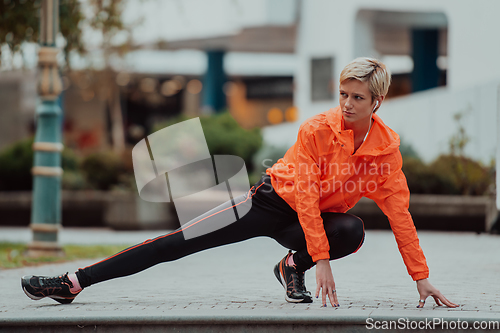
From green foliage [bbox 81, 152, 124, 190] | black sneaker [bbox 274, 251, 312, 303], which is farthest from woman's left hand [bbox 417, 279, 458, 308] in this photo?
green foliage [bbox 81, 152, 124, 190]

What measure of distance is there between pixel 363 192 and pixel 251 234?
692 millimetres

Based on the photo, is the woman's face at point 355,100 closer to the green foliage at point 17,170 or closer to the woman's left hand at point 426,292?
the woman's left hand at point 426,292

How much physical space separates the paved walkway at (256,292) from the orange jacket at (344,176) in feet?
1.13

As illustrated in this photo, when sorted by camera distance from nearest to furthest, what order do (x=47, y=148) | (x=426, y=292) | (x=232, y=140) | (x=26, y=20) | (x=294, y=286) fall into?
(x=426, y=292) → (x=294, y=286) → (x=47, y=148) → (x=26, y=20) → (x=232, y=140)

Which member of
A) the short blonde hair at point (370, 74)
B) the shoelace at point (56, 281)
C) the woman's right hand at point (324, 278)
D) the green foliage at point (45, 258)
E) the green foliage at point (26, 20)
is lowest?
the green foliage at point (45, 258)

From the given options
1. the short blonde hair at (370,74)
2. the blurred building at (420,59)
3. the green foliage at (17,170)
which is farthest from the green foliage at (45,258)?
the blurred building at (420,59)

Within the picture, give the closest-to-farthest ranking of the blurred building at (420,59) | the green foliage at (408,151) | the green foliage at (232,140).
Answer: the blurred building at (420,59), the green foliage at (408,151), the green foliage at (232,140)

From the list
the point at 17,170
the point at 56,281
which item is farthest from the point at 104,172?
the point at 56,281

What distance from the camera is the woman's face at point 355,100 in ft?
10.4

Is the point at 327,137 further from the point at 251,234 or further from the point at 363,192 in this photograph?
the point at 251,234

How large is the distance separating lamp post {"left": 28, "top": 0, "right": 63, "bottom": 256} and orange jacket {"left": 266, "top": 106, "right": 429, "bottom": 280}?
4163mm

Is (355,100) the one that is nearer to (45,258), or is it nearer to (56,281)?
(56,281)

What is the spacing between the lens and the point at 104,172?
39.3 feet

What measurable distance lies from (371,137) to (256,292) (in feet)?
4.49
